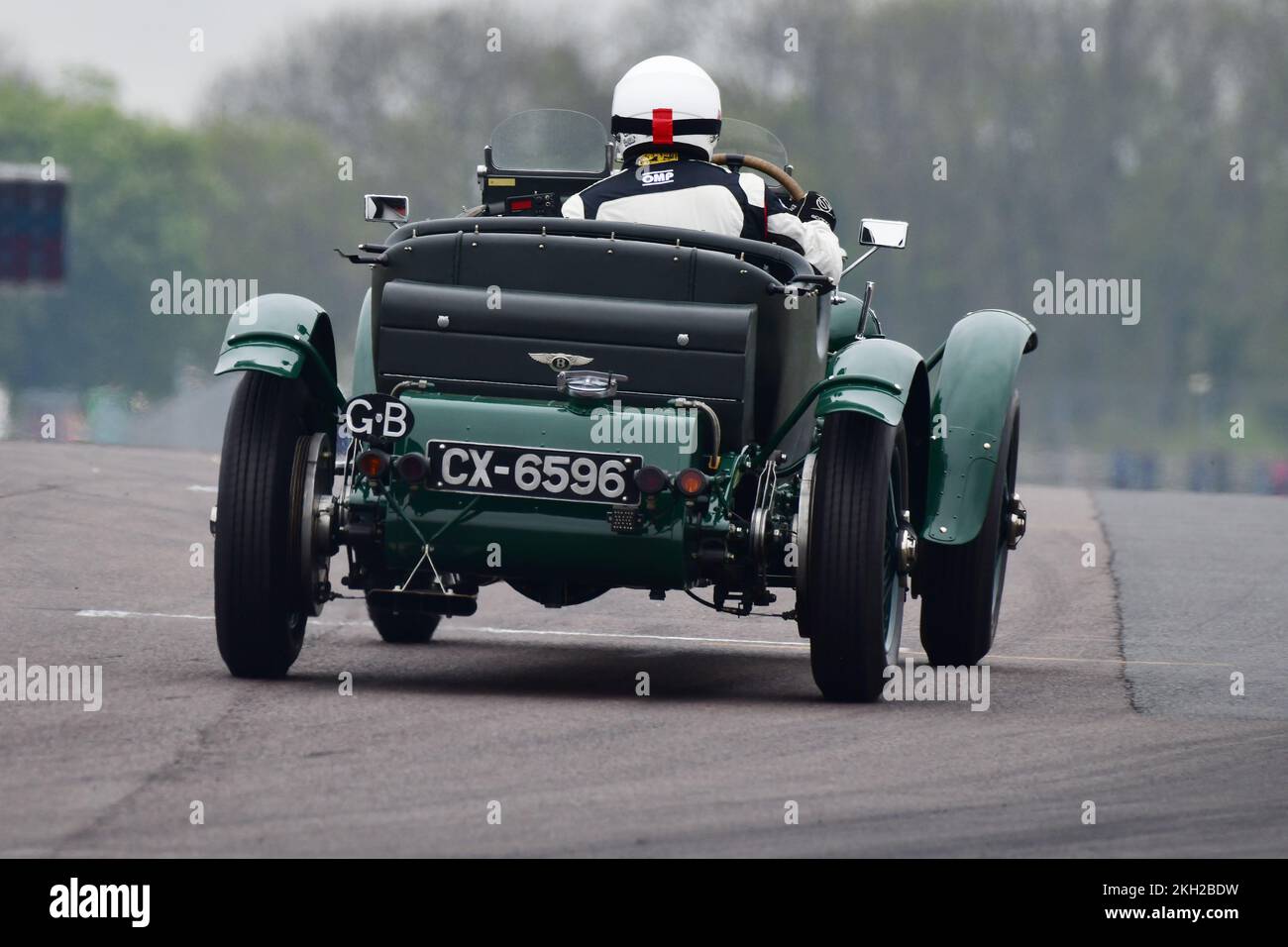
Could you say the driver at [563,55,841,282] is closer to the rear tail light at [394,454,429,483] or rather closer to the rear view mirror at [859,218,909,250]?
the rear view mirror at [859,218,909,250]

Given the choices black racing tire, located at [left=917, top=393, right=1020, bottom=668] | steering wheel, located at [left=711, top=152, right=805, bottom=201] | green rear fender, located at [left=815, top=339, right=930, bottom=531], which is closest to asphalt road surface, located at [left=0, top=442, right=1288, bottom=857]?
black racing tire, located at [left=917, top=393, right=1020, bottom=668]

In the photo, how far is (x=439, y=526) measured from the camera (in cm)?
756

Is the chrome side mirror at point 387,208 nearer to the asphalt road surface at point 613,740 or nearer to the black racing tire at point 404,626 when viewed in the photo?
the asphalt road surface at point 613,740

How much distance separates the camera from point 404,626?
10031mm

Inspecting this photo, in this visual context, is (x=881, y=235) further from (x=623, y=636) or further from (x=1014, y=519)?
(x=623, y=636)

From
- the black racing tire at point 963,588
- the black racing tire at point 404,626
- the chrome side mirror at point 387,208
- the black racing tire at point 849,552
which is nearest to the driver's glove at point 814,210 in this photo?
the black racing tire at point 963,588

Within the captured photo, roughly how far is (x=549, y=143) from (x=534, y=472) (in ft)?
8.98

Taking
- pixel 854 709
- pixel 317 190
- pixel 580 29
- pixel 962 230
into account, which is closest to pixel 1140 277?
pixel 962 230

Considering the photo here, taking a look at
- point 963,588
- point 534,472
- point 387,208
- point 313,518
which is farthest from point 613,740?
point 387,208

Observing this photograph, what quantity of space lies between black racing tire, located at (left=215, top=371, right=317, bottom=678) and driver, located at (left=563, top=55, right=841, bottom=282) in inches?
52.7

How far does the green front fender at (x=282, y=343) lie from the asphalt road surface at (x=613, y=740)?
104 cm

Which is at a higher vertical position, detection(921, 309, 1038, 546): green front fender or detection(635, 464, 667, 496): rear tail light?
detection(921, 309, 1038, 546): green front fender

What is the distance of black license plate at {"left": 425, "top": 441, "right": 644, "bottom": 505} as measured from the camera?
741 centimetres
